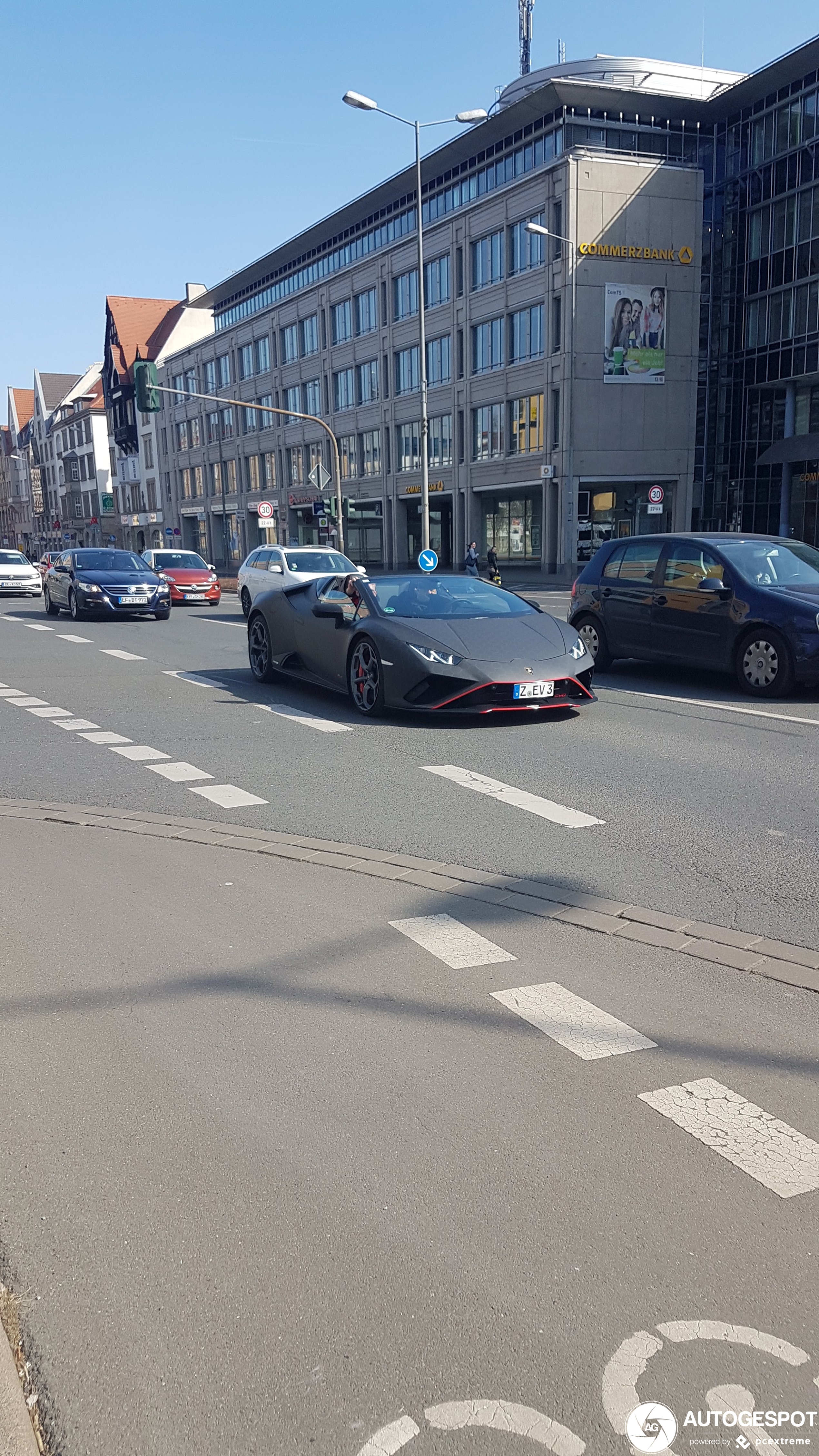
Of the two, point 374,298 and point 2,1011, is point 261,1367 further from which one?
point 374,298

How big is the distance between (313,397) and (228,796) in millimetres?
61261

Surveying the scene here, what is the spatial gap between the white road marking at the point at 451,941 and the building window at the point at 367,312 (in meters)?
56.2

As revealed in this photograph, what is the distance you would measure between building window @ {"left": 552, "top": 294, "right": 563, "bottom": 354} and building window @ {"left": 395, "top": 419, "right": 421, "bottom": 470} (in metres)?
11.1

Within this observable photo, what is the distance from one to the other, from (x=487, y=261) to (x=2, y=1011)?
48.3 meters

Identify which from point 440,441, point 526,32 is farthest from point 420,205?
point 526,32

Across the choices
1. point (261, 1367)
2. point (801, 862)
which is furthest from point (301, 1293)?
point (801, 862)

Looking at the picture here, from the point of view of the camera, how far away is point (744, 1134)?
9.66 ft

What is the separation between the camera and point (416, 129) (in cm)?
3216

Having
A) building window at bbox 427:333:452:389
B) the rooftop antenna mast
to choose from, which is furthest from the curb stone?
the rooftop antenna mast

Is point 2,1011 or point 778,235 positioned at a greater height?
point 778,235

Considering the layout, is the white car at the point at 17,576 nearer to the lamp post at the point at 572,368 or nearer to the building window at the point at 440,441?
the lamp post at the point at 572,368

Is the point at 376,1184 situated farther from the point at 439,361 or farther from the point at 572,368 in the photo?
the point at 439,361

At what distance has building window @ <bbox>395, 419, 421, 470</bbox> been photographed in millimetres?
53938

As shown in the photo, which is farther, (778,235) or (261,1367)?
(778,235)
